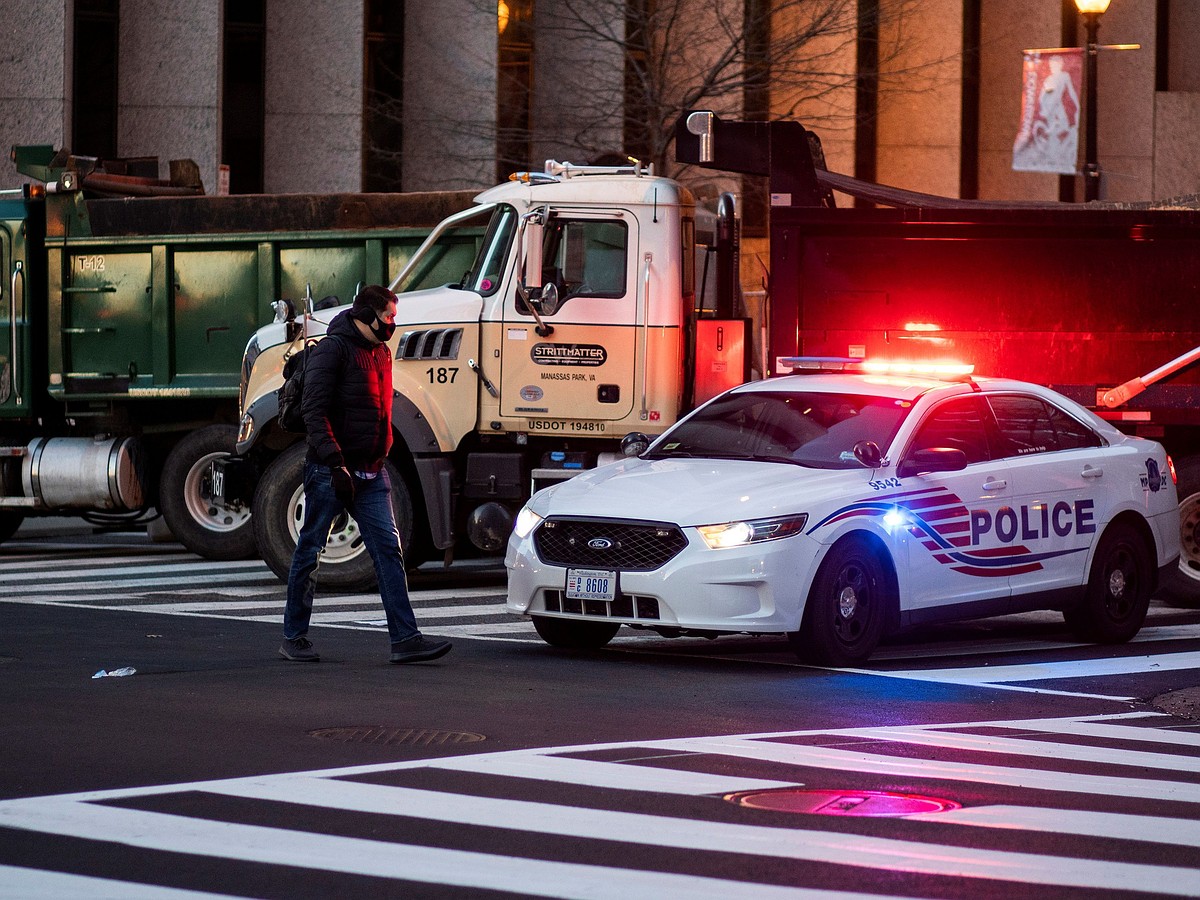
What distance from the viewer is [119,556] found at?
61.0ft

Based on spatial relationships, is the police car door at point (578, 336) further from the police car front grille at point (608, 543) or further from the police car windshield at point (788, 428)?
the police car front grille at point (608, 543)

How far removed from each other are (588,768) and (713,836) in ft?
4.07

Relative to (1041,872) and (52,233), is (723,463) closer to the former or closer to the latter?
(1041,872)

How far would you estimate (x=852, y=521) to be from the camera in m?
10.7

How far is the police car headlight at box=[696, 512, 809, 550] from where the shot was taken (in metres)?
10.4

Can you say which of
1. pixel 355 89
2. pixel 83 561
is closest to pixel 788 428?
pixel 83 561

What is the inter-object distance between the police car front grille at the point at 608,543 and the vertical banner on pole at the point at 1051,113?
34.2ft

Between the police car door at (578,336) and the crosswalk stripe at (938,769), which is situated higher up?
the police car door at (578,336)

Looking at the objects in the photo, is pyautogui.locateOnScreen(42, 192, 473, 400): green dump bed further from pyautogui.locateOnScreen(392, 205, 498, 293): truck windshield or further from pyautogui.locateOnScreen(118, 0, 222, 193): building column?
pyautogui.locateOnScreen(118, 0, 222, 193): building column

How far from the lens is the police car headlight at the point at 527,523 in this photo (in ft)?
36.6

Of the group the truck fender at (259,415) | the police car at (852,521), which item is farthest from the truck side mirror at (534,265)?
the police car at (852,521)

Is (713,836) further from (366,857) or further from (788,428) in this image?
(788,428)

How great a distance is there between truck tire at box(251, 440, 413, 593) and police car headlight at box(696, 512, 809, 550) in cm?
467

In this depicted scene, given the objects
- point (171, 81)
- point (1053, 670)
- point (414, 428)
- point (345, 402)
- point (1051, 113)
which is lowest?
point (1053, 670)
